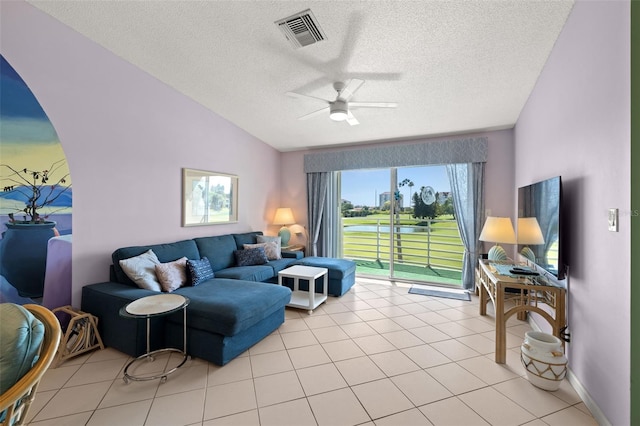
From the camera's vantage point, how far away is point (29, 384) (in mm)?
867

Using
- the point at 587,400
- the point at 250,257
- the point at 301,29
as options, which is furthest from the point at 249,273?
the point at 587,400

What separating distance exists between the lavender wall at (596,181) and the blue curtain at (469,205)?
173 centimetres

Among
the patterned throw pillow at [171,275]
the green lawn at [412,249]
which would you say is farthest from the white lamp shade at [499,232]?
the patterned throw pillow at [171,275]

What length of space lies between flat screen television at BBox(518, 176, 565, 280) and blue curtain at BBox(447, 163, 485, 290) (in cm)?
138

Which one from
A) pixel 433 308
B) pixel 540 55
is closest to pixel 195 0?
pixel 540 55

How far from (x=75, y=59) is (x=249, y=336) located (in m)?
2.93

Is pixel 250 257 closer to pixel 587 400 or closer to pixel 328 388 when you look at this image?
pixel 328 388

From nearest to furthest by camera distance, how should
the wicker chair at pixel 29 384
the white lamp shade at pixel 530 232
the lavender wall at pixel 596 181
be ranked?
the wicker chair at pixel 29 384, the lavender wall at pixel 596 181, the white lamp shade at pixel 530 232

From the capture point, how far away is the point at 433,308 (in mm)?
3297

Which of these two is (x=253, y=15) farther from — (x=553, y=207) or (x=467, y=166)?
(x=467, y=166)

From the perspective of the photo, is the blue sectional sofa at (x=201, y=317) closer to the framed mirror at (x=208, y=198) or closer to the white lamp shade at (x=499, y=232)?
the framed mirror at (x=208, y=198)

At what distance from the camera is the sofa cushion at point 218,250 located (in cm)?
346

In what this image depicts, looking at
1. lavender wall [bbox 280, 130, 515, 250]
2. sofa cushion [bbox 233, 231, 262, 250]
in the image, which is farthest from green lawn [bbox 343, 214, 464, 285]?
sofa cushion [bbox 233, 231, 262, 250]

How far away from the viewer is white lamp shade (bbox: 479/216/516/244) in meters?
2.46
